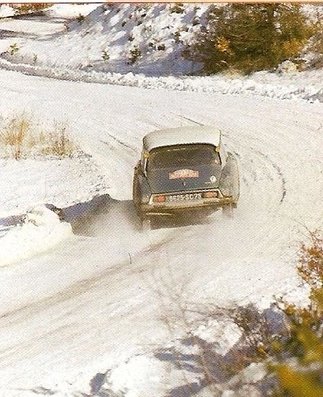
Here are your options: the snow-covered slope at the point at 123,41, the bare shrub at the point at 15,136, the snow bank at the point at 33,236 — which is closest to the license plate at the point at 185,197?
the snow bank at the point at 33,236

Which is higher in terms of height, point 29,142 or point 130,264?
point 130,264

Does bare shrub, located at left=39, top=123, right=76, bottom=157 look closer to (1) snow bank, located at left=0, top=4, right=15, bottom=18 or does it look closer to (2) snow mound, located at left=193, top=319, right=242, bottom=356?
(1) snow bank, located at left=0, top=4, right=15, bottom=18

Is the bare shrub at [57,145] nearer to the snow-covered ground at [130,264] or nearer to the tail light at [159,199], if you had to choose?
the snow-covered ground at [130,264]

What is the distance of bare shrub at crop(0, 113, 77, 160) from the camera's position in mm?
20125

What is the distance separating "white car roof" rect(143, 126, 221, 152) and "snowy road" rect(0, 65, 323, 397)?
1.16 m

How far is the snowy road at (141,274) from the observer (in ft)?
24.0

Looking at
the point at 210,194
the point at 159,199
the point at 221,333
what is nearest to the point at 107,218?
the point at 159,199

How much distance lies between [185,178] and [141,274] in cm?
232

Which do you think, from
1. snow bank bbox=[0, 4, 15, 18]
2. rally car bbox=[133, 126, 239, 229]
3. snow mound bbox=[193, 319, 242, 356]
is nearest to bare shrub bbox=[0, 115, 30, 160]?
snow bank bbox=[0, 4, 15, 18]

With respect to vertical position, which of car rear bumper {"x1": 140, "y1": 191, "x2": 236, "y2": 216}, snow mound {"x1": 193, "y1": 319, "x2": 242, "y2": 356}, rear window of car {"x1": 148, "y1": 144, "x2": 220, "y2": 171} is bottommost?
car rear bumper {"x1": 140, "y1": 191, "x2": 236, "y2": 216}

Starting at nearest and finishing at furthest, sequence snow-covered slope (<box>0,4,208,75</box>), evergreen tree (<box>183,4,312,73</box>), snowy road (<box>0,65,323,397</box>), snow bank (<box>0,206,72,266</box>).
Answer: snowy road (<box>0,65,323,397</box>)
snow bank (<box>0,206,72,266</box>)
evergreen tree (<box>183,4,312,73</box>)
snow-covered slope (<box>0,4,208,75</box>)

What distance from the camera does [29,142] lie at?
2080cm

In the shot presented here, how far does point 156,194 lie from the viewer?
11.6 meters

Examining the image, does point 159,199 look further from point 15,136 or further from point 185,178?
point 15,136
